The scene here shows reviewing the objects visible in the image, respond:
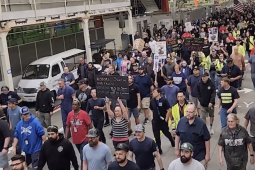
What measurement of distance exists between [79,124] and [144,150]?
205 centimetres

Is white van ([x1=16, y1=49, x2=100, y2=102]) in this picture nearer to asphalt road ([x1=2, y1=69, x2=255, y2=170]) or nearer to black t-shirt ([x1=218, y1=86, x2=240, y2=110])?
asphalt road ([x1=2, y1=69, x2=255, y2=170])

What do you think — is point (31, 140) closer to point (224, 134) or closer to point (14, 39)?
point (224, 134)

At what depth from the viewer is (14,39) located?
20766mm

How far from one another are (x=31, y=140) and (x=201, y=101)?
4.57 m

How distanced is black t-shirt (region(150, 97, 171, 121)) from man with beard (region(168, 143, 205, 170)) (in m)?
3.42

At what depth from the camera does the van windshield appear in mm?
17438

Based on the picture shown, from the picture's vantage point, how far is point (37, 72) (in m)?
17.8

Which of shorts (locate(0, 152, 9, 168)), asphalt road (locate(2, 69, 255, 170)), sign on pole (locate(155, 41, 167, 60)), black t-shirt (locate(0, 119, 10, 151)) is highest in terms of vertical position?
sign on pole (locate(155, 41, 167, 60))

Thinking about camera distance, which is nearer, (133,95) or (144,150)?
(144,150)

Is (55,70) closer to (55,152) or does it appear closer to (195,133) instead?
(55,152)

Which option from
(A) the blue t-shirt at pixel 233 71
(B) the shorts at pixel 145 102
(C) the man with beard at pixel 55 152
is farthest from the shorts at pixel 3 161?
(A) the blue t-shirt at pixel 233 71

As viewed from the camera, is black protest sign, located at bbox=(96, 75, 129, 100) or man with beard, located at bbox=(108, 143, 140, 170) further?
black protest sign, located at bbox=(96, 75, 129, 100)

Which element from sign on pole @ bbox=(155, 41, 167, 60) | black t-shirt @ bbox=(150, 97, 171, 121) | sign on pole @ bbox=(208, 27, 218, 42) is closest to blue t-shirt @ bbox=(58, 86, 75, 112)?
black t-shirt @ bbox=(150, 97, 171, 121)

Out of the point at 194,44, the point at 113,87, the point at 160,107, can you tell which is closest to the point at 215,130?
the point at 160,107
